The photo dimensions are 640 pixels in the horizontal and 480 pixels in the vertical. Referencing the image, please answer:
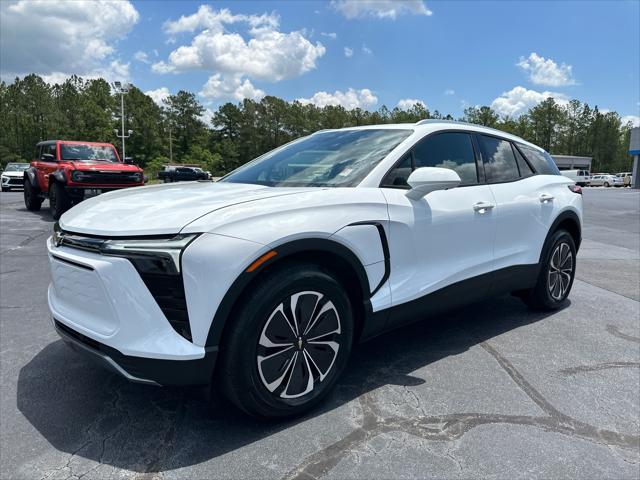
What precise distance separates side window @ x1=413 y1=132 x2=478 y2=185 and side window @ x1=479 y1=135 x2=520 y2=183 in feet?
0.60

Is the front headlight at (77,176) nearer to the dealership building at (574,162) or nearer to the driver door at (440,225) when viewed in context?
the driver door at (440,225)

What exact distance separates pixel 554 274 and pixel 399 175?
7.46ft

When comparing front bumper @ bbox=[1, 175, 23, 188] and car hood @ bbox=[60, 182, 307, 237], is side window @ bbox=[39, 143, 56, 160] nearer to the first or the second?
car hood @ bbox=[60, 182, 307, 237]

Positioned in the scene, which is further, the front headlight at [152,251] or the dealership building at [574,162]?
the dealership building at [574,162]

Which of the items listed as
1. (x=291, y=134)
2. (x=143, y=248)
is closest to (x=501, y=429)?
(x=143, y=248)

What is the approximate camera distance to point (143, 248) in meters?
2.17

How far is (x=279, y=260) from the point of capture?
245cm

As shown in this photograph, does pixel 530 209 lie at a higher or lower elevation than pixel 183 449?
higher

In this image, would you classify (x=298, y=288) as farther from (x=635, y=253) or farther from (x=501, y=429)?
(x=635, y=253)

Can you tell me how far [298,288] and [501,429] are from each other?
130 cm

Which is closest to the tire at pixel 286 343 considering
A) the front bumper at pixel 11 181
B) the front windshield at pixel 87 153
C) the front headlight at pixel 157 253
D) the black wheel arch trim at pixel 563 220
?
the front headlight at pixel 157 253

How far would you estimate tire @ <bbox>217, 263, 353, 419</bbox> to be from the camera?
230 cm

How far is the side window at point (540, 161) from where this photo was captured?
4.44m

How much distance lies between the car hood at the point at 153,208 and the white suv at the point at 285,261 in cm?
1
